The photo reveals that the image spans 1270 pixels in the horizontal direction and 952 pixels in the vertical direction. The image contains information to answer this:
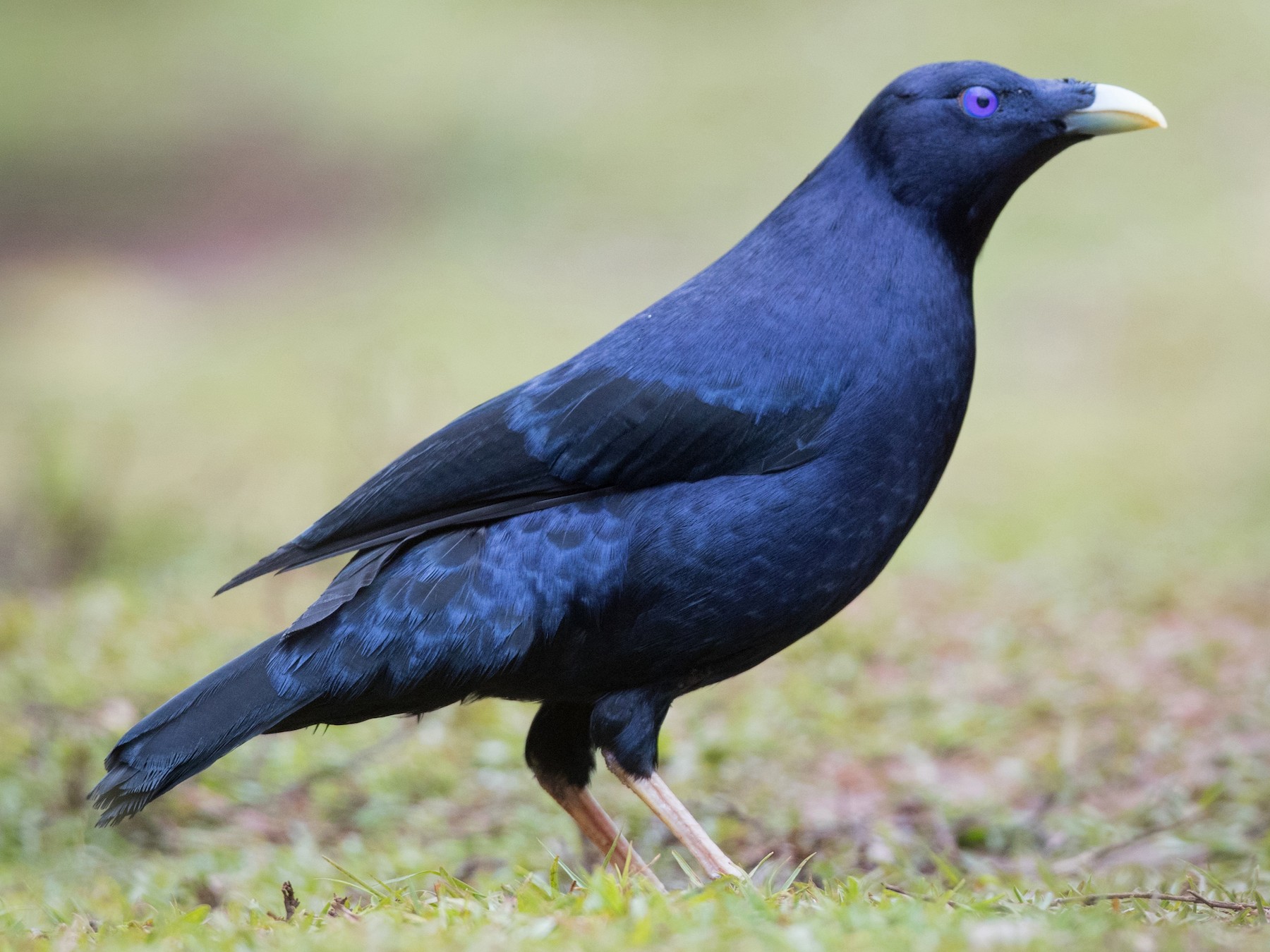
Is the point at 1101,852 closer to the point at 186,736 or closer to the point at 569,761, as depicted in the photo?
the point at 569,761

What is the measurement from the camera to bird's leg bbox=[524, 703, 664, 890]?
10.9 feet

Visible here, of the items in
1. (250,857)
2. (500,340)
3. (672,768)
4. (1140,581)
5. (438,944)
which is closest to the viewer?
(438,944)

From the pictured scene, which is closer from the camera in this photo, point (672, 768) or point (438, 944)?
point (438, 944)

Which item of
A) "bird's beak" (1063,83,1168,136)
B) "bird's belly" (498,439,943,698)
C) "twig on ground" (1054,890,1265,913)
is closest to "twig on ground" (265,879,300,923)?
"bird's belly" (498,439,943,698)

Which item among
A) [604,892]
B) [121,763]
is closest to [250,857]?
[121,763]

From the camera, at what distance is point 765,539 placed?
114 inches

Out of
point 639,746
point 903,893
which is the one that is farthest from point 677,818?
point 903,893

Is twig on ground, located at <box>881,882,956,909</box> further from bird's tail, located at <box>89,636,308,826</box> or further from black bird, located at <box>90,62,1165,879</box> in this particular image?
bird's tail, located at <box>89,636,308,826</box>

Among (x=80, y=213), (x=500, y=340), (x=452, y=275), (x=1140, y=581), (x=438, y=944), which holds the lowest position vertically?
(x=1140, y=581)

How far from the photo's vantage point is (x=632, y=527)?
9.64 feet

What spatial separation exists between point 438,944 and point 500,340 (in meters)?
9.24

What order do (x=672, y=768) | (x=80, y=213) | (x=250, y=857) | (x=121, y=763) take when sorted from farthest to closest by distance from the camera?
1. (x=80, y=213)
2. (x=672, y=768)
3. (x=250, y=857)
4. (x=121, y=763)

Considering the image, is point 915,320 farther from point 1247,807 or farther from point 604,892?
point 1247,807

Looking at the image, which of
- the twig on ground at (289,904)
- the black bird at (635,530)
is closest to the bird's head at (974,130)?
the black bird at (635,530)
